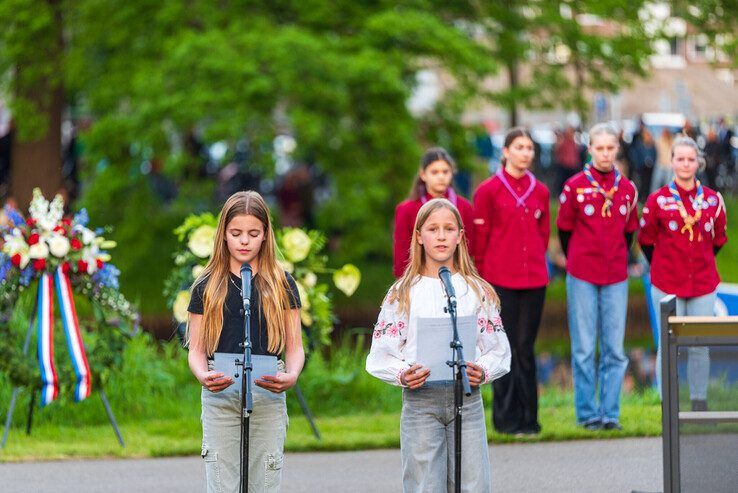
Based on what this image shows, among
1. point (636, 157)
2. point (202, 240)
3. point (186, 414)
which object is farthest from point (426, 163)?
point (636, 157)

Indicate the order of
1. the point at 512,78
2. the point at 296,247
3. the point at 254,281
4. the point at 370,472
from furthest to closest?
the point at 512,78
the point at 296,247
the point at 370,472
the point at 254,281

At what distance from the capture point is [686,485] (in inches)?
251

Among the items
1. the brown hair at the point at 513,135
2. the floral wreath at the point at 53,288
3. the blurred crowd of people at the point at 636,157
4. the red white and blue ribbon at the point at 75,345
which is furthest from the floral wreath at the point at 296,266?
the blurred crowd of people at the point at 636,157

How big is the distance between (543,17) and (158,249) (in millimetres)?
7127

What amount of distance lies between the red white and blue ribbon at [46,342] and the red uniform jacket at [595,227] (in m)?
3.29

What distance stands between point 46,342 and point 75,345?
190mm

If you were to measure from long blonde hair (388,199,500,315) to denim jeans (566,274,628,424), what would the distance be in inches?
142

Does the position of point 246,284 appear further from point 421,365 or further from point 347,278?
point 347,278

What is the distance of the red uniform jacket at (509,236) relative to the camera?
31.1ft

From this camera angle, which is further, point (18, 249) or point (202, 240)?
point (202, 240)

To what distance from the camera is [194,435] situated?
10.1 meters

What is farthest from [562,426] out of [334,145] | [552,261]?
[552,261]

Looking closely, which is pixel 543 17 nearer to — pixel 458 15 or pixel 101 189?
pixel 458 15

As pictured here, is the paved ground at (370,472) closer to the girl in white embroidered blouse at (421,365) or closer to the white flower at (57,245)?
the white flower at (57,245)
